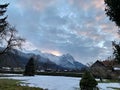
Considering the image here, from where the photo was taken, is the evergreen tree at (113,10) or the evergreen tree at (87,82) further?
the evergreen tree at (87,82)

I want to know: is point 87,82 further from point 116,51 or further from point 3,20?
point 3,20

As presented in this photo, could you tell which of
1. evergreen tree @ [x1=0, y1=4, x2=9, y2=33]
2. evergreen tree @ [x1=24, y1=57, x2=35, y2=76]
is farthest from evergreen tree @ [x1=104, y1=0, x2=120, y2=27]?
evergreen tree @ [x1=24, y1=57, x2=35, y2=76]

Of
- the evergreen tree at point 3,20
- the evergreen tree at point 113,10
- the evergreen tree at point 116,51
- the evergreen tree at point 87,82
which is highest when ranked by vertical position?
the evergreen tree at point 3,20

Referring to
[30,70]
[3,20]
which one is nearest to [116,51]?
[3,20]

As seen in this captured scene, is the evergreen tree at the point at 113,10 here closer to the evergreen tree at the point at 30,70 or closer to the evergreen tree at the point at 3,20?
the evergreen tree at the point at 3,20

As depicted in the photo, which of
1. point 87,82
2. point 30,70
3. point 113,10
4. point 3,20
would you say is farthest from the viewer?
point 30,70

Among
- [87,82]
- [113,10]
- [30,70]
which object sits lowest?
[87,82]

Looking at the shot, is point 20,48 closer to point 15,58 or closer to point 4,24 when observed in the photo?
point 15,58

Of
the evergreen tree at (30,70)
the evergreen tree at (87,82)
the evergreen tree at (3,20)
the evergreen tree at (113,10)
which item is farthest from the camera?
the evergreen tree at (30,70)

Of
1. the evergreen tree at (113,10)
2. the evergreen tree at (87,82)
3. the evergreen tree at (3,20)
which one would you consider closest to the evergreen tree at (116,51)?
the evergreen tree at (113,10)

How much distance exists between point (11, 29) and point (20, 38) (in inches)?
130

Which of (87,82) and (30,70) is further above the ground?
(30,70)

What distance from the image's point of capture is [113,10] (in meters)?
16.0

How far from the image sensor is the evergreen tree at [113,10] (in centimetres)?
1563
